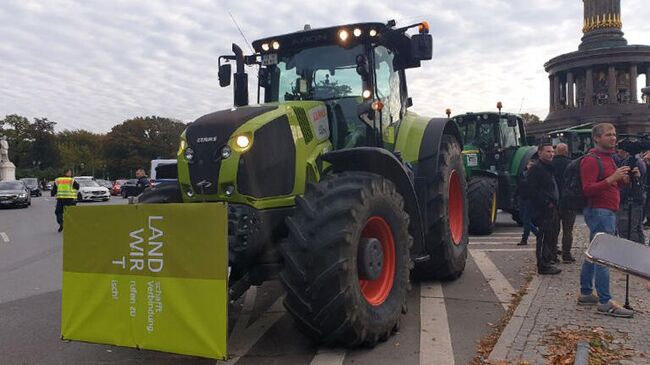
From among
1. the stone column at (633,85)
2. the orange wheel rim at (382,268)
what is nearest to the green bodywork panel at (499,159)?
the orange wheel rim at (382,268)

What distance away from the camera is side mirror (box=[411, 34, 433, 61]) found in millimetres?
5809

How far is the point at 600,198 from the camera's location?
5379 mm

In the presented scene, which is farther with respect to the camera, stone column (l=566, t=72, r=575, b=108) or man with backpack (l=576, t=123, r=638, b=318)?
stone column (l=566, t=72, r=575, b=108)

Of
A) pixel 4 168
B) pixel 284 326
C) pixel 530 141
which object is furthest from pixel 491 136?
pixel 4 168

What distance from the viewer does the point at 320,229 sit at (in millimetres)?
4000

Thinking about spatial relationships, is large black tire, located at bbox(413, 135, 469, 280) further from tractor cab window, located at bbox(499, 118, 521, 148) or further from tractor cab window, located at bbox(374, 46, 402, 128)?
tractor cab window, located at bbox(499, 118, 521, 148)

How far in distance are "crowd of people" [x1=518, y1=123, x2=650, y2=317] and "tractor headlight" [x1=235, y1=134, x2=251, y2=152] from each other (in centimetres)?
348

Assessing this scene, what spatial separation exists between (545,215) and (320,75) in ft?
12.3

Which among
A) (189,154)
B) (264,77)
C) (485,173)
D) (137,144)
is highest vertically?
(137,144)

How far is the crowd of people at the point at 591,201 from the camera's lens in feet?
17.3

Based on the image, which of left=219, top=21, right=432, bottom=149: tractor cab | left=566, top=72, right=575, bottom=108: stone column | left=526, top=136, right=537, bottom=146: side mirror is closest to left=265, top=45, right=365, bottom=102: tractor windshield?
left=219, top=21, right=432, bottom=149: tractor cab

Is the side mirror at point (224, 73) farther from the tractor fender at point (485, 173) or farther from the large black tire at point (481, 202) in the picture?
the tractor fender at point (485, 173)

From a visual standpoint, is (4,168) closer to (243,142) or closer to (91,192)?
(91,192)

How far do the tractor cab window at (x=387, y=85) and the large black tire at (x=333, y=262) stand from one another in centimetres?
166
